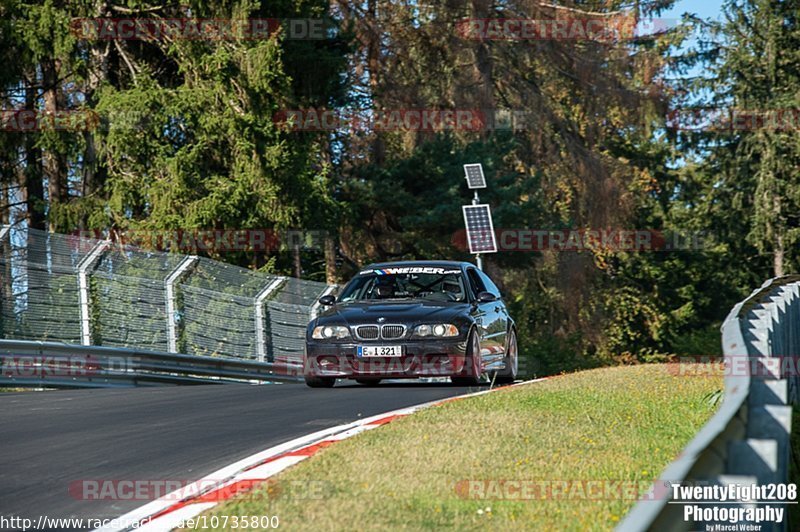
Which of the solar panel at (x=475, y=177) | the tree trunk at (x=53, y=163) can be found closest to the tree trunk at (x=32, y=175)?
the tree trunk at (x=53, y=163)

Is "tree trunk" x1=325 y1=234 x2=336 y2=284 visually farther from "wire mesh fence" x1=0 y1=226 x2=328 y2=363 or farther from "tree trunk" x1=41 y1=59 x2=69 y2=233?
"wire mesh fence" x1=0 y1=226 x2=328 y2=363

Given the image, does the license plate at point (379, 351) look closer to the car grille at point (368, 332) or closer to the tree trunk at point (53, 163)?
the car grille at point (368, 332)

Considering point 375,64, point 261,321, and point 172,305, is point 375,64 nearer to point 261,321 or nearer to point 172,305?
point 261,321

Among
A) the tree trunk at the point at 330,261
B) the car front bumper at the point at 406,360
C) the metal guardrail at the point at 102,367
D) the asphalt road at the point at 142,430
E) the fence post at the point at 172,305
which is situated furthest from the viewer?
the tree trunk at the point at 330,261

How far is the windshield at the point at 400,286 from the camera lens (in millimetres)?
15422

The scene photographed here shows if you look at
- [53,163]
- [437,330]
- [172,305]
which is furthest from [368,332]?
[53,163]

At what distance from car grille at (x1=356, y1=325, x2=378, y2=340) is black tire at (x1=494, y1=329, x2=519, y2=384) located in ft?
8.52

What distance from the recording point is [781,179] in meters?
52.9

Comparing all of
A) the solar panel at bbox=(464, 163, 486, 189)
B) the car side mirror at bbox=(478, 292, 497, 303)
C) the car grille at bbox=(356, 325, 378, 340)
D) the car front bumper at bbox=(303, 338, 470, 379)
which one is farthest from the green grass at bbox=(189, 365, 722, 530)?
the solar panel at bbox=(464, 163, 486, 189)

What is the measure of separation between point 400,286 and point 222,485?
8.97 m

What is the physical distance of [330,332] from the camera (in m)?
14.4

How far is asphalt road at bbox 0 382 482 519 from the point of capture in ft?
24.3

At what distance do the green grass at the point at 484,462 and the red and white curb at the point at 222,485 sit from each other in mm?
167

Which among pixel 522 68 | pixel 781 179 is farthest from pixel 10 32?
pixel 781 179
